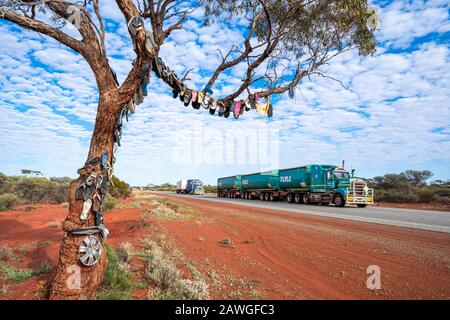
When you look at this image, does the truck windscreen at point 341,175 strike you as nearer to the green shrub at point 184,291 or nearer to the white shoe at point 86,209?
the green shrub at point 184,291

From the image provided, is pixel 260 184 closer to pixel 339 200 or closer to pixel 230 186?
pixel 230 186

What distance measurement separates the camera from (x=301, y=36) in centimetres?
934

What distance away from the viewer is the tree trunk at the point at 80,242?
164 inches

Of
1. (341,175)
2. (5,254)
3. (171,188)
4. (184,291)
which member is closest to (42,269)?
(5,254)

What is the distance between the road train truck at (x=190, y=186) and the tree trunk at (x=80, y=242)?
57.4m

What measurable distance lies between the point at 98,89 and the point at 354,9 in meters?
7.08

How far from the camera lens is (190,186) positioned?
6444cm

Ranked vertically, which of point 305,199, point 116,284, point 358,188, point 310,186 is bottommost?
point 116,284

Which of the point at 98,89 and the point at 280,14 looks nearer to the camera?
the point at 98,89

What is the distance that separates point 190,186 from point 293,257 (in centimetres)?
5803

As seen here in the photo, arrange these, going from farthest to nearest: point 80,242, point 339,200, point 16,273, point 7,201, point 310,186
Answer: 1. point 310,186
2. point 339,200
3. point 7,201
4. point 16,273
5. point 80,242

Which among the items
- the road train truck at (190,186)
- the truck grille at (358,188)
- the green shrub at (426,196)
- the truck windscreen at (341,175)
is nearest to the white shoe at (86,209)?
the truck grille at (358,188)
